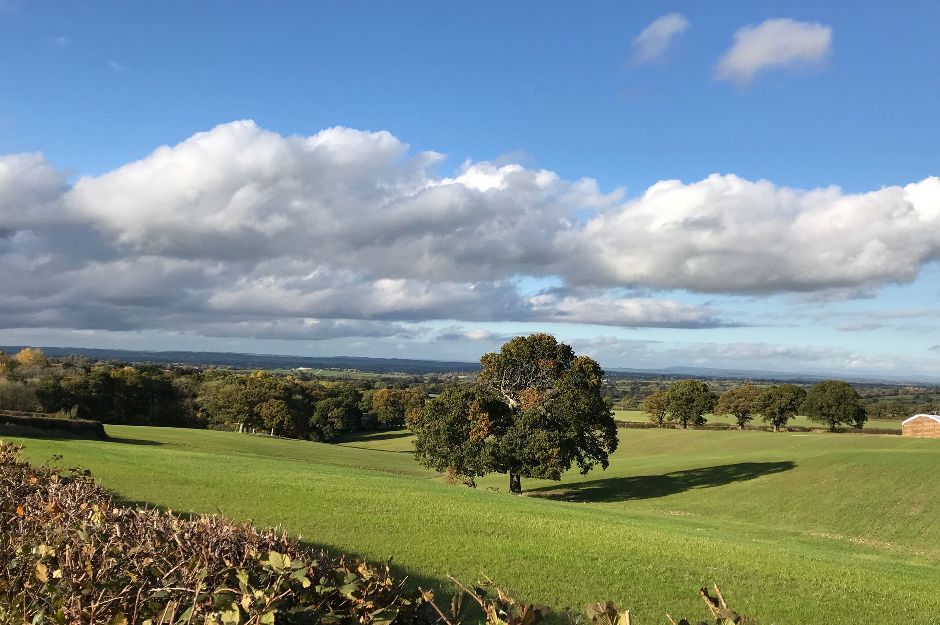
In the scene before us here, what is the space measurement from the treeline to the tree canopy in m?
34.1

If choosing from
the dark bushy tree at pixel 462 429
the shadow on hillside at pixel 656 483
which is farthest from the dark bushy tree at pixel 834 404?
the dark bushy tree at pixel 462 429

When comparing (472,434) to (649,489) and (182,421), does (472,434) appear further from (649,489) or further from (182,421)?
(182,421)

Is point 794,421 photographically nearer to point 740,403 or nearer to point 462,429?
point 740,403

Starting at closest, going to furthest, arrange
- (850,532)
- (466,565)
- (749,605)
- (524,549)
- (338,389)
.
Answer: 1. (749,605)
2. (466,565)
3. (524,549)
4. (850,532)
5. (338,389)

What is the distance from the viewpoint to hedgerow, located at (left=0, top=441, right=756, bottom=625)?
2607mm

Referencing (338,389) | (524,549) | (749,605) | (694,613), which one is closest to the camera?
(694,613)

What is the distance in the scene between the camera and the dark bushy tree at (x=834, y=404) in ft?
246

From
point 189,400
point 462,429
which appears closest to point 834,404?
point 462,429

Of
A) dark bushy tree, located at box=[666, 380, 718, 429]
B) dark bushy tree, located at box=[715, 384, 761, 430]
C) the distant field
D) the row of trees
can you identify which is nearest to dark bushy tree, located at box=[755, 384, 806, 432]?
the row of trees

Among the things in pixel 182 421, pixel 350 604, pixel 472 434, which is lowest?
pixel 182 421

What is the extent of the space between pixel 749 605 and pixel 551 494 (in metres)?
28.8

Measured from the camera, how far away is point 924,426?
177 feet

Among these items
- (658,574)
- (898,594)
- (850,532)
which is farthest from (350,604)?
(850,532)

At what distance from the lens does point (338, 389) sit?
9275 cm
